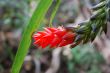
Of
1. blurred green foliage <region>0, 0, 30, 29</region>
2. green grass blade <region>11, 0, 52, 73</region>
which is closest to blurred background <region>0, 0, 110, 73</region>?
blurred green foliage <region>0, 0, 30, 29</region>

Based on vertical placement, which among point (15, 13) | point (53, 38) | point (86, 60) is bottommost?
point (86, 60)

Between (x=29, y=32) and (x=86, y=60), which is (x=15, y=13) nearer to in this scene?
(x=86, y=60)

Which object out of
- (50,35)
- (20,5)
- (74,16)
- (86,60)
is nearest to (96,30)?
(50,35)

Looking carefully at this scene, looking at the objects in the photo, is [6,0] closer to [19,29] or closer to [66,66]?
[19,29]

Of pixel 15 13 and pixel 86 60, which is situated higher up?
pixel 15 13

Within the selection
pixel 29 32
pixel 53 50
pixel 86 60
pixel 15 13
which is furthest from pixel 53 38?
pixel 15 13

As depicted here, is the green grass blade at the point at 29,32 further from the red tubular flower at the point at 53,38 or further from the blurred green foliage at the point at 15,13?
the blurred green foliage at the point at 15,13

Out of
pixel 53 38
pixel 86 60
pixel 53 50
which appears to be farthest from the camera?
pixel 53 50
